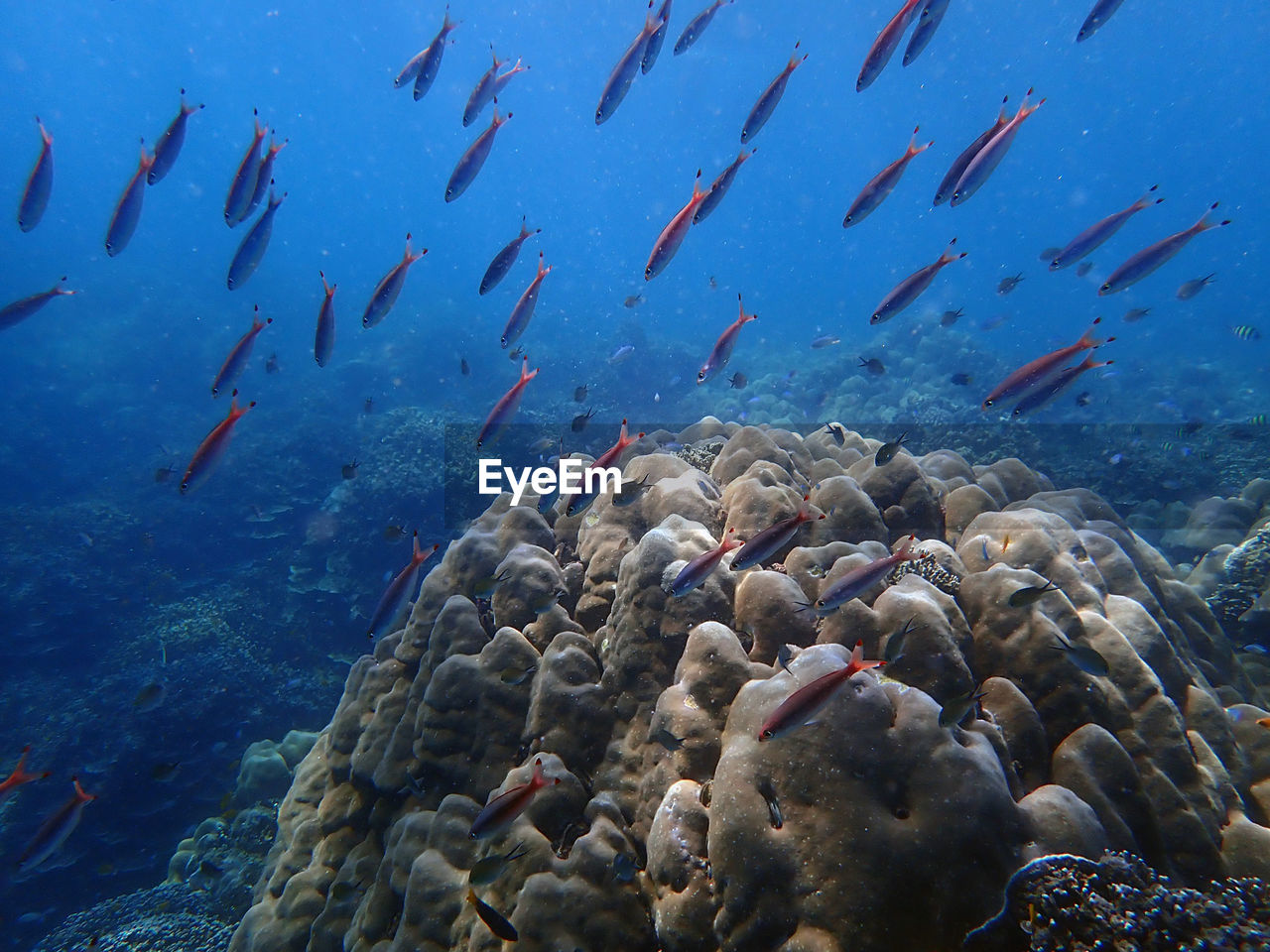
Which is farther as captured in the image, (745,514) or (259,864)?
(259,864)

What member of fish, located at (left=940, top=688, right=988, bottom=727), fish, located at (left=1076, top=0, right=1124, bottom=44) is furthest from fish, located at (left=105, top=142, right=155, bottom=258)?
fish, located at (left=1076, top=0, right=1124, bottom=44)

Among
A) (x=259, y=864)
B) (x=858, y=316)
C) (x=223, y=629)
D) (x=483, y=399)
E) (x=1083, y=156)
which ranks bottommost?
(x=259, y=864)

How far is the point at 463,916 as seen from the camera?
3.04 metres

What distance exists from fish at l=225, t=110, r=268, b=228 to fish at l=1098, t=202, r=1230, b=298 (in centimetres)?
735

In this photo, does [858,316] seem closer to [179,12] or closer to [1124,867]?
[1124,867]

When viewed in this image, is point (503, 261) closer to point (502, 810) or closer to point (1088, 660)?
point (502, 810)

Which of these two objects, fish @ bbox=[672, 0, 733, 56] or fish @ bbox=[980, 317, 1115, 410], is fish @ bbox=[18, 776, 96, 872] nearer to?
fish @ bbox=[980, 317, 1115, 410]

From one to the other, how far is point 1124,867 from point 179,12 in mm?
121314

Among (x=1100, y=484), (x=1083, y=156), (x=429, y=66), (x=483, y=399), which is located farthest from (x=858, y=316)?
(x=1083, y=156)

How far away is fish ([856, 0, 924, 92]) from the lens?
3965mm

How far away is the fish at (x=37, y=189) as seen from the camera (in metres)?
4.61

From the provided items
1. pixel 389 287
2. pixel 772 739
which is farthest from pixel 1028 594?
pixel 389 287

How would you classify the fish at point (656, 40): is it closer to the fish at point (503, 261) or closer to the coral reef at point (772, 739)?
the fish at point (503, 261)

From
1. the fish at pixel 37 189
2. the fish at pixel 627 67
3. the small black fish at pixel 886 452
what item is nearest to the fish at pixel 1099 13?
the fish at pixel 627 67
